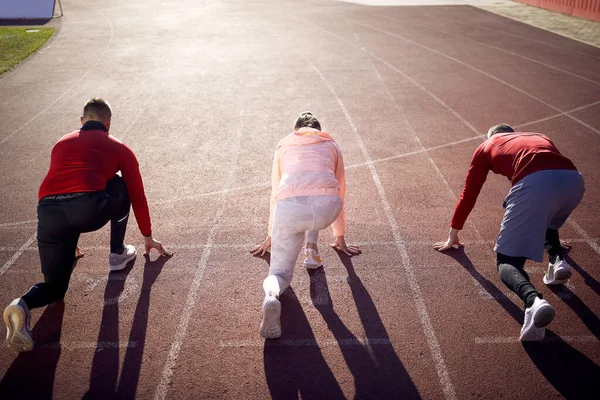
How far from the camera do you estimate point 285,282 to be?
4.50 metres

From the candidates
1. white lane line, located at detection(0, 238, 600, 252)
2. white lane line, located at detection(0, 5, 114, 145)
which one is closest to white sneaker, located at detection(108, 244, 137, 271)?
white lane line, located at detection(0, 238, 600, 252)

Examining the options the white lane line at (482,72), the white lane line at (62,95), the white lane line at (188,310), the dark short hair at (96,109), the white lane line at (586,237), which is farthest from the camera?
the white lane line at (482,72)

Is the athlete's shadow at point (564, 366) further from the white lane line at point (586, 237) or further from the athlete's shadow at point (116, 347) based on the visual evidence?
the athlete's shadow at point (116, 347)

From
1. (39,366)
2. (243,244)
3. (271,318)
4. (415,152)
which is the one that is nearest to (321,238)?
(243,244)

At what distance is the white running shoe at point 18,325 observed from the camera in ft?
13.5

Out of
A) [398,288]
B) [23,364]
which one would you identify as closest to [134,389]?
[23,364]

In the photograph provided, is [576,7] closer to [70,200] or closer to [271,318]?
[271,318]

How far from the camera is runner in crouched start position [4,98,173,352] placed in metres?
4.29

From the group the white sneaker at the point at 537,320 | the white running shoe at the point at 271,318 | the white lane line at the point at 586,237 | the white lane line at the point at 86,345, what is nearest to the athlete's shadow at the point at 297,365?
the white running shoe at the point at 271,318

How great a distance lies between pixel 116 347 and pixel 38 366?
2.13 feet

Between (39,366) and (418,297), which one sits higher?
(418,297)

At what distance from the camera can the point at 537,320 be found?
4039mm

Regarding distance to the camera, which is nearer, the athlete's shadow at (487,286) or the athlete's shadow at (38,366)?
the athlete's shadow at (38,366)

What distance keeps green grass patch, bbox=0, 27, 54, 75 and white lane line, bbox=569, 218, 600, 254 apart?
48.3 ft
